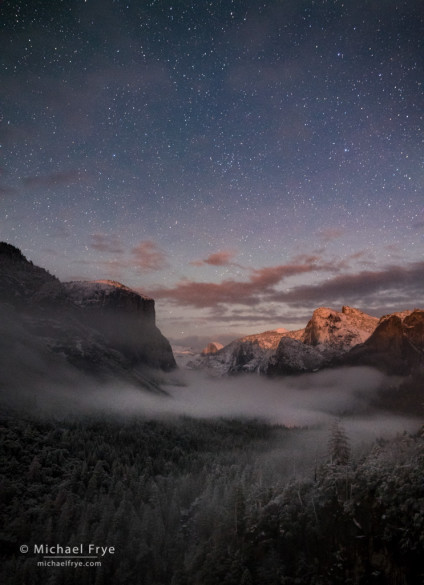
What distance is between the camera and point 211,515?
236ft

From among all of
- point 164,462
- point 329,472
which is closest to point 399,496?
point 329,472

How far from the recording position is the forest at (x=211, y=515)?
2434cm

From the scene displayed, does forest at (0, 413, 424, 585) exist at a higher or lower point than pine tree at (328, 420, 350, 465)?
lower

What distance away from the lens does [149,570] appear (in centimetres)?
6650

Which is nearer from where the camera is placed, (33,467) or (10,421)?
(33,467)

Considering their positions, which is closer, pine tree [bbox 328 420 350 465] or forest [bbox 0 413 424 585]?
forest [bbox 0 413 424 585]

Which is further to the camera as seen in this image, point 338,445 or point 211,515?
point 211,515

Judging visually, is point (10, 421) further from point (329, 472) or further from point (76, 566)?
point (329, 472)

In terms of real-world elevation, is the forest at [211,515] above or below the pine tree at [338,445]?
below

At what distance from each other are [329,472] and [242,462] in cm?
15877

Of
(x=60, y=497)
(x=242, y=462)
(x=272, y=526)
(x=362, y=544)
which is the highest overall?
(x=362, y=544)

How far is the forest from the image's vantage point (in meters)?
24.3

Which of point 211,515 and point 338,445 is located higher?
point 338,445

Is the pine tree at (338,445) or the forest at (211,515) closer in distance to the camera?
the forest at (211,515)
